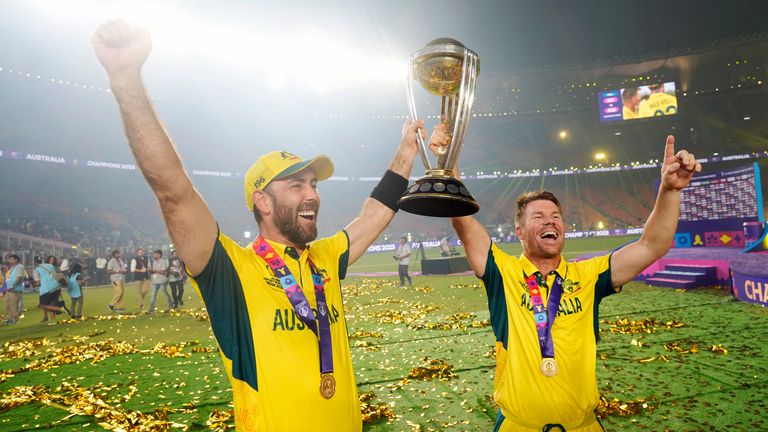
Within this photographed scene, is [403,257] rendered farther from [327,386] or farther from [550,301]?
[327,386]

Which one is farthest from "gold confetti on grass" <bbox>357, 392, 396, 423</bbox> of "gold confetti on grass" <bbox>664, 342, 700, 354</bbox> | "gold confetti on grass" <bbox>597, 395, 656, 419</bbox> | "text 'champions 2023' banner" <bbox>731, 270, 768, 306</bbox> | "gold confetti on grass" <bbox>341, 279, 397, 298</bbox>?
"gold confetti on grass" <bbox>341, 279, 397, 298</bbox>

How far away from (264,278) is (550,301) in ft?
5.77

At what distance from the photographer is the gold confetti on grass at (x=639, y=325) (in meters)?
7.64

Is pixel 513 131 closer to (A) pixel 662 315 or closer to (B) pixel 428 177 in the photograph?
(A) pixel 662 315

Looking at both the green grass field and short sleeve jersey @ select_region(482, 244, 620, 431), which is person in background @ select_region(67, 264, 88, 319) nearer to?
the green grass field

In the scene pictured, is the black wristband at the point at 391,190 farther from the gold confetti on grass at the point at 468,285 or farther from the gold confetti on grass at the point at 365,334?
the gold confetti on grass at the point at 468,285

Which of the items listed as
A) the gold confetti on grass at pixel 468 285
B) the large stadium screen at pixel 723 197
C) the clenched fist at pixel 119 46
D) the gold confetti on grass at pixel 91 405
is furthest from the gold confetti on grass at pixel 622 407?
the large stadium screen at pixel 723 197

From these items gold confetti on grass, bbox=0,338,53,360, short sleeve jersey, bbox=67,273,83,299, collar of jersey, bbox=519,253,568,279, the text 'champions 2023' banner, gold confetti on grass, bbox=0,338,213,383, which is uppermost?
collar of jersey, bbox=519,253,568,279

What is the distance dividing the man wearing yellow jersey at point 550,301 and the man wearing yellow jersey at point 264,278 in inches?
39.3

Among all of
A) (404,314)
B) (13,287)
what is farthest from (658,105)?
(13,287)

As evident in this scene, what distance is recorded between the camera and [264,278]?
2.08 meters

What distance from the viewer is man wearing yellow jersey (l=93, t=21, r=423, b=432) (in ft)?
5.16

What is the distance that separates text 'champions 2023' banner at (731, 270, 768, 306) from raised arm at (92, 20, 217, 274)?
1160 cm

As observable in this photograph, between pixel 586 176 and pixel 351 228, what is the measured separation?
54422 mm
